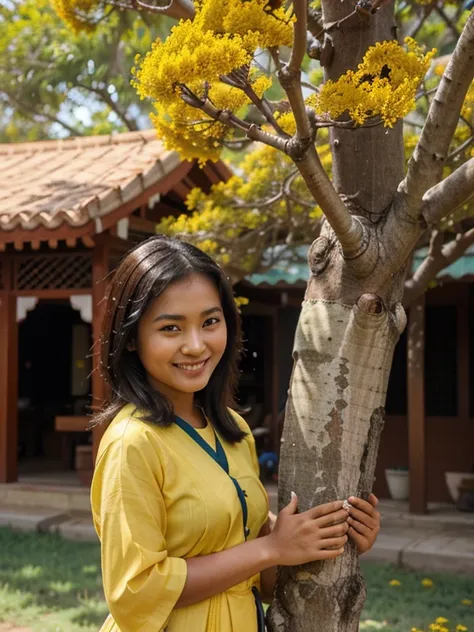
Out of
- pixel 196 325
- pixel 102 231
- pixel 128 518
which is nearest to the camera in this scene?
pixel 128 518

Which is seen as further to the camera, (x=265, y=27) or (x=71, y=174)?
(x=71, y=174)

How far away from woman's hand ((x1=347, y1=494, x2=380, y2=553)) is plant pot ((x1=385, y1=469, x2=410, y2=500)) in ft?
23.4

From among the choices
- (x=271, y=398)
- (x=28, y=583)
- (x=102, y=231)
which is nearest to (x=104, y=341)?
(x=28, y=583)

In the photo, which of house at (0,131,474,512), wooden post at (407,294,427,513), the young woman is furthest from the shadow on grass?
the young woman

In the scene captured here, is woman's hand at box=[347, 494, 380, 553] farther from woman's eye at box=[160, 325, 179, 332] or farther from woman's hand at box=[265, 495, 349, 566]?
woman's eye at box=[160, 325, 179, 332]

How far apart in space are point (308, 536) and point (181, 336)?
0.54 metres

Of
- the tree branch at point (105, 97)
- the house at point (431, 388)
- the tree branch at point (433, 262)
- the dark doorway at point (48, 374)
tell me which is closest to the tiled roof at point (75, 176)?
the house at point (431, 388)

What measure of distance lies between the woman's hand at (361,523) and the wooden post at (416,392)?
6.45 metres

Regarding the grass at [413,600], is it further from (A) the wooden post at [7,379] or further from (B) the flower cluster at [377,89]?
(A) the wooden post at [7,379]

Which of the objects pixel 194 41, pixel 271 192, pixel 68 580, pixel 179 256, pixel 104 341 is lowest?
pixel 68 580

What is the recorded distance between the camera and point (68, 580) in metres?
5.96

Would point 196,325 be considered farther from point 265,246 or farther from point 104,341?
point 265,246

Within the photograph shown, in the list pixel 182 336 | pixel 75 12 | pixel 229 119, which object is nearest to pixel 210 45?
pixel 229 119

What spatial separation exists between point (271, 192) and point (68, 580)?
355 centimetres
